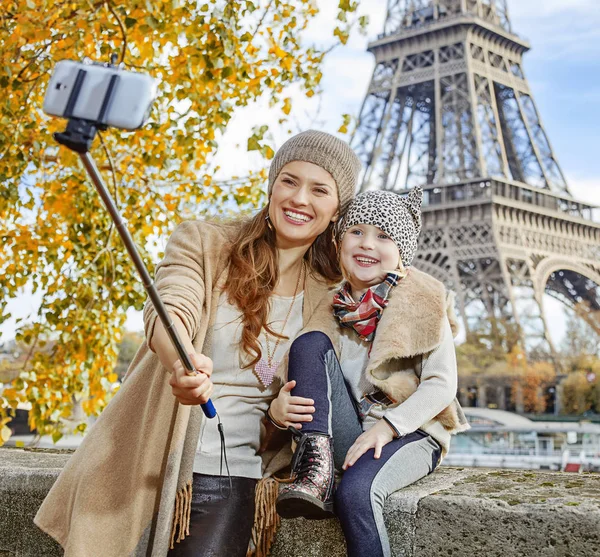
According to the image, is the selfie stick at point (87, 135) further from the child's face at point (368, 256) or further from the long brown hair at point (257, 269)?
the child's face at point (368, 256)

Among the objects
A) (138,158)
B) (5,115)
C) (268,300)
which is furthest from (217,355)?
(138,158)

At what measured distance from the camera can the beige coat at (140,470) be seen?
2.28 metres

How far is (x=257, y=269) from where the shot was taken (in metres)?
2.71

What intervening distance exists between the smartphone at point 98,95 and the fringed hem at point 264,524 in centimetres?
139

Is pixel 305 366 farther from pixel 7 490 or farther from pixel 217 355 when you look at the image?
pixel 7 490

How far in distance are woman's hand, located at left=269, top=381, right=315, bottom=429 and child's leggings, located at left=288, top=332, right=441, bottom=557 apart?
0.02 metres

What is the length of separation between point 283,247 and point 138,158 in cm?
335

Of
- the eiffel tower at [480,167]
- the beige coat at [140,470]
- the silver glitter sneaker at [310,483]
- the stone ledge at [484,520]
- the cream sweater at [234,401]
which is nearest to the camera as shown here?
the stone ledge at [484,520]

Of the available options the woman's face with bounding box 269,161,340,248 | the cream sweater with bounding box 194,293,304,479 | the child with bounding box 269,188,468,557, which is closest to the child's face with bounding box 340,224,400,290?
the child with bounding box 269,188,468,557

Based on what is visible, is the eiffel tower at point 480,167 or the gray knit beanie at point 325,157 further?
the eiffel tower at point 480,167

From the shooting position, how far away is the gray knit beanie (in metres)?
2.78

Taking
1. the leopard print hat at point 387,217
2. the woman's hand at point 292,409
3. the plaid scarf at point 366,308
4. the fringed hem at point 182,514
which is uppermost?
the leopard print hat at point 387,217

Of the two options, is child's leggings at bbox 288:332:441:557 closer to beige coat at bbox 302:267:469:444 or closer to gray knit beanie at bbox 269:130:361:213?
beige coat at bbox 302:267:469:444

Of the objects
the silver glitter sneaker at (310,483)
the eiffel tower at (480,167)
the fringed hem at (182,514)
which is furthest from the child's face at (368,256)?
the eiffel tower at (480,167)
